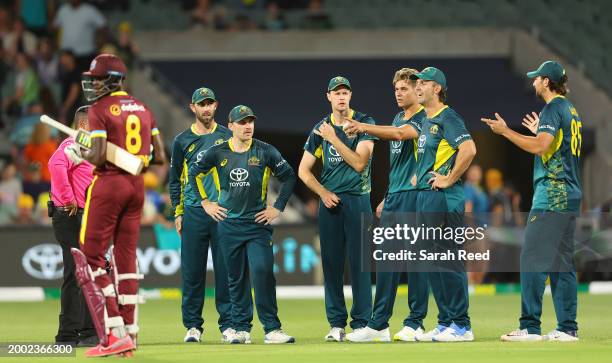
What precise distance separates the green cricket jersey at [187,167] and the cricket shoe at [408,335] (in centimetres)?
223

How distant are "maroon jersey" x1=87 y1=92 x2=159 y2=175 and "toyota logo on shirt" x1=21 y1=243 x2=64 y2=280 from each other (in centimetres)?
903

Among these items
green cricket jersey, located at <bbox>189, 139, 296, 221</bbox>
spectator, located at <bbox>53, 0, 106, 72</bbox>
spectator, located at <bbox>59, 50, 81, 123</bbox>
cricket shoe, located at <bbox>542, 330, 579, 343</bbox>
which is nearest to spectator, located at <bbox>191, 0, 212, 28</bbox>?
spectator, located at <bbox>53, 0, 106, 72</bbox>

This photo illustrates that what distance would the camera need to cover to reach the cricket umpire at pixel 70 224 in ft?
40.3

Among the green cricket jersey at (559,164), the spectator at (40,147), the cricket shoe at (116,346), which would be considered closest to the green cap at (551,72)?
the green cricket jersey at (559,164)

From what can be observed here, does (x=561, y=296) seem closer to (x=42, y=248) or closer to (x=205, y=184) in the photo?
(x=205, y=184)

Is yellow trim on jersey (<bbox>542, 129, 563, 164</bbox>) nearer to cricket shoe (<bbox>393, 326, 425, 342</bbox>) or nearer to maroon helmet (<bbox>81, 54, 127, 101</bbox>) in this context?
cricket shoe (<bbox>393, 326, 425, 342</bbox>)

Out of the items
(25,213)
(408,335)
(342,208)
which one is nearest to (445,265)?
(408,335)

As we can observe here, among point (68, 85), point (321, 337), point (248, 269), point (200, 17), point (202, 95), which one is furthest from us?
point (200, 17)

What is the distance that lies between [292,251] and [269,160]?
23.5 ft

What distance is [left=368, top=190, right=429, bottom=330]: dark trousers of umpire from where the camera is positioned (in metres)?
12.3

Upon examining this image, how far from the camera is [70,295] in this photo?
12492 mm

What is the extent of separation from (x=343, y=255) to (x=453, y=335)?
132 cm

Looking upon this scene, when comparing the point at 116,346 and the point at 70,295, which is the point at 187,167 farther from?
the point at 116,346

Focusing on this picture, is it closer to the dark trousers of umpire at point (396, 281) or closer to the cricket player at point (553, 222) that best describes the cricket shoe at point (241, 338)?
the dark trousers of umpire at point (396, 281)
